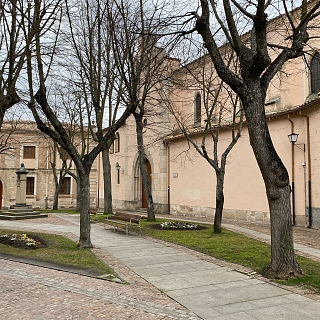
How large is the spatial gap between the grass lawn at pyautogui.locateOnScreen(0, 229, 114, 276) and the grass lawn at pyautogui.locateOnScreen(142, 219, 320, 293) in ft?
9.20

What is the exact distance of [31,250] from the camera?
929 centimetres

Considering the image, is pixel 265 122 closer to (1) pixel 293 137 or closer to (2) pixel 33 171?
(1) pixel 293 137

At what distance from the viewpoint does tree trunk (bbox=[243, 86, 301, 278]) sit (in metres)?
6.56

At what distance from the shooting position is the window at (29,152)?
1433 inches

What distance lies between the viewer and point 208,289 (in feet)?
19.3

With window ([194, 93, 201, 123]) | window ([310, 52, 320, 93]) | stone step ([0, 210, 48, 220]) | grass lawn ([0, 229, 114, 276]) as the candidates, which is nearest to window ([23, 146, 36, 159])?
stone step ([0, 210, 48, 220])

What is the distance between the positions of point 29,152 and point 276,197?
33.9m

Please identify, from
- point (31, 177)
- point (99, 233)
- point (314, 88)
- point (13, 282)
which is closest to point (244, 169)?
point (314, 88)

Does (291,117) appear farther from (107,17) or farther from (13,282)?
(13,282)

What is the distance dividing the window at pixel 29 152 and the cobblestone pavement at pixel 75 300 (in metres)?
31.6

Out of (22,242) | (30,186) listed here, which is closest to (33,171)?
(30,186)

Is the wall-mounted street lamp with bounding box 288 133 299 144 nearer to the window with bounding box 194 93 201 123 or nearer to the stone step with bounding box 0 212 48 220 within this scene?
the window with bounding box 194 93 201 123

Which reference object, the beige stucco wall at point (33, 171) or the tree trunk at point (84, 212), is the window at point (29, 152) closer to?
the beige stucco wall at point (33, 171)

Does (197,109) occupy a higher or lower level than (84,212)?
higher
